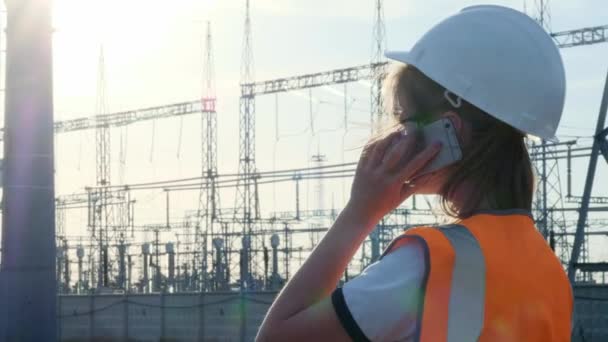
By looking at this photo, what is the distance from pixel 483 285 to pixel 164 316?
15680mm

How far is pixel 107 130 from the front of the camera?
4691 cm

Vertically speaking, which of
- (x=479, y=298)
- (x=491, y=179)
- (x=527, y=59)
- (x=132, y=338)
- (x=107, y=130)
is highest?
(x=107, y=130)

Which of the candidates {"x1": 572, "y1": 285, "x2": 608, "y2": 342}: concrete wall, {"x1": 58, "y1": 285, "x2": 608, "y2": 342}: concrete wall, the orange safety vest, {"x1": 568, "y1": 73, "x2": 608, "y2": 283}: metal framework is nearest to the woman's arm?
the orange safety vest

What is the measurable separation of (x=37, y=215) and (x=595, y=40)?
2972 cm

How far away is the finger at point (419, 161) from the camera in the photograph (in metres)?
1.59

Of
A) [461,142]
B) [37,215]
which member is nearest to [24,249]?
[37,215]

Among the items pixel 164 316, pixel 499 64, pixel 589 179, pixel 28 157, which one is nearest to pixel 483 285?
pixel 499 64

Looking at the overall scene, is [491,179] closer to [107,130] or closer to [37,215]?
[37,215]

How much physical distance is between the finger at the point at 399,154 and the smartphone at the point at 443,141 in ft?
0.06

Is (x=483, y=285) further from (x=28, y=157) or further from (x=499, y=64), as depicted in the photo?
(x=28, y=157)

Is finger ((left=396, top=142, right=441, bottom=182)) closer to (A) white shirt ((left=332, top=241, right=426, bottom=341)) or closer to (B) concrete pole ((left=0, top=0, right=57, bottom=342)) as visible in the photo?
(A) white shirt ((left=332, top=241, right=426, bottom=341))

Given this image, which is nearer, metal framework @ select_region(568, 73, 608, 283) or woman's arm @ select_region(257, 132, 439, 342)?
woman's arm @ select_region(257, 132, 439, 342)

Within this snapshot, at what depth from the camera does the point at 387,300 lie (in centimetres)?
145

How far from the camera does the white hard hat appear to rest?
5.34 ft
